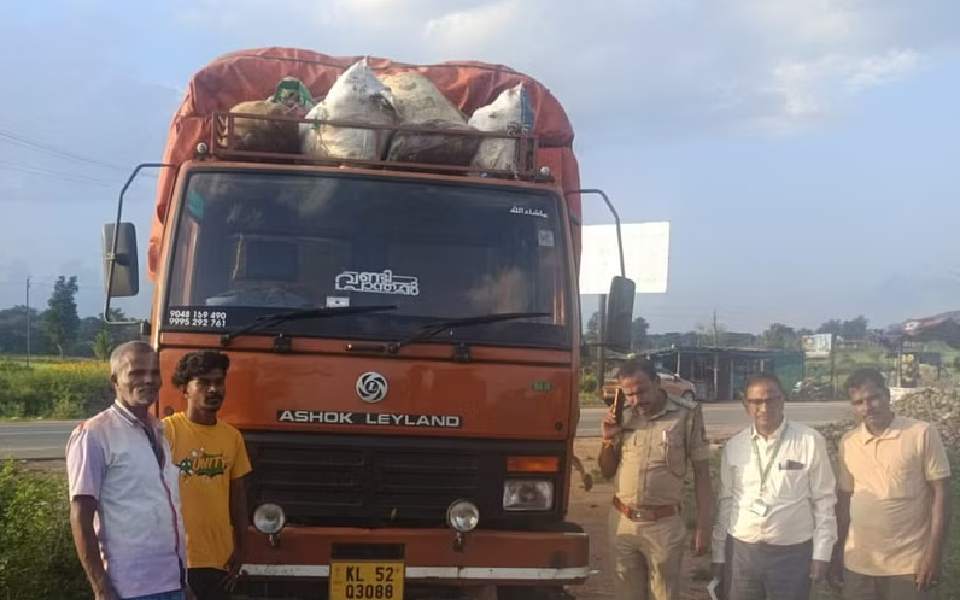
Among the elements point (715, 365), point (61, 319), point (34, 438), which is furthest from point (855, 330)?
point (61, 319)

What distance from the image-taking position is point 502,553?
4441 mm

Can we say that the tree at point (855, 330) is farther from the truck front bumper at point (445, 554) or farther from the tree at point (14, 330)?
the tree at point (14, 330)

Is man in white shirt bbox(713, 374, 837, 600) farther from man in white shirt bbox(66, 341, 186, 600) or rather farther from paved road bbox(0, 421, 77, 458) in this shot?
paved road bbox(0, 421, 77, 458)

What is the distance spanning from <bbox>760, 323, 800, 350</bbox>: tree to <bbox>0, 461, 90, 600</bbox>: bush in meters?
43.8

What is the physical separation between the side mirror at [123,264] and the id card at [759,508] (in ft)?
10.7

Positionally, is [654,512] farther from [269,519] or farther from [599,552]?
[599,552]

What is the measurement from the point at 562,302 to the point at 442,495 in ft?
3.73

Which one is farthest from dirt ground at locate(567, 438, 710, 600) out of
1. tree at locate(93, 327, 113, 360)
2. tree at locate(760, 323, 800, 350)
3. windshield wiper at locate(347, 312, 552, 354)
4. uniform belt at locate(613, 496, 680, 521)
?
tree at locate(760, 323, 800, 350)

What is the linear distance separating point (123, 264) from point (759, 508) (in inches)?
134

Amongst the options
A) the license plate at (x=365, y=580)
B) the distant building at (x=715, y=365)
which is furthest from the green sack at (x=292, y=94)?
the distant building at (x=715, y=365)

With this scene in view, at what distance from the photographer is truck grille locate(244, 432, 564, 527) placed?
14.7ft

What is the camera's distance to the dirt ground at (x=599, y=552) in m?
7.16

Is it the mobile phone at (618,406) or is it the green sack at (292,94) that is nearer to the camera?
the mobile phone at (618,406)

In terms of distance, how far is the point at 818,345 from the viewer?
38.0 meters
